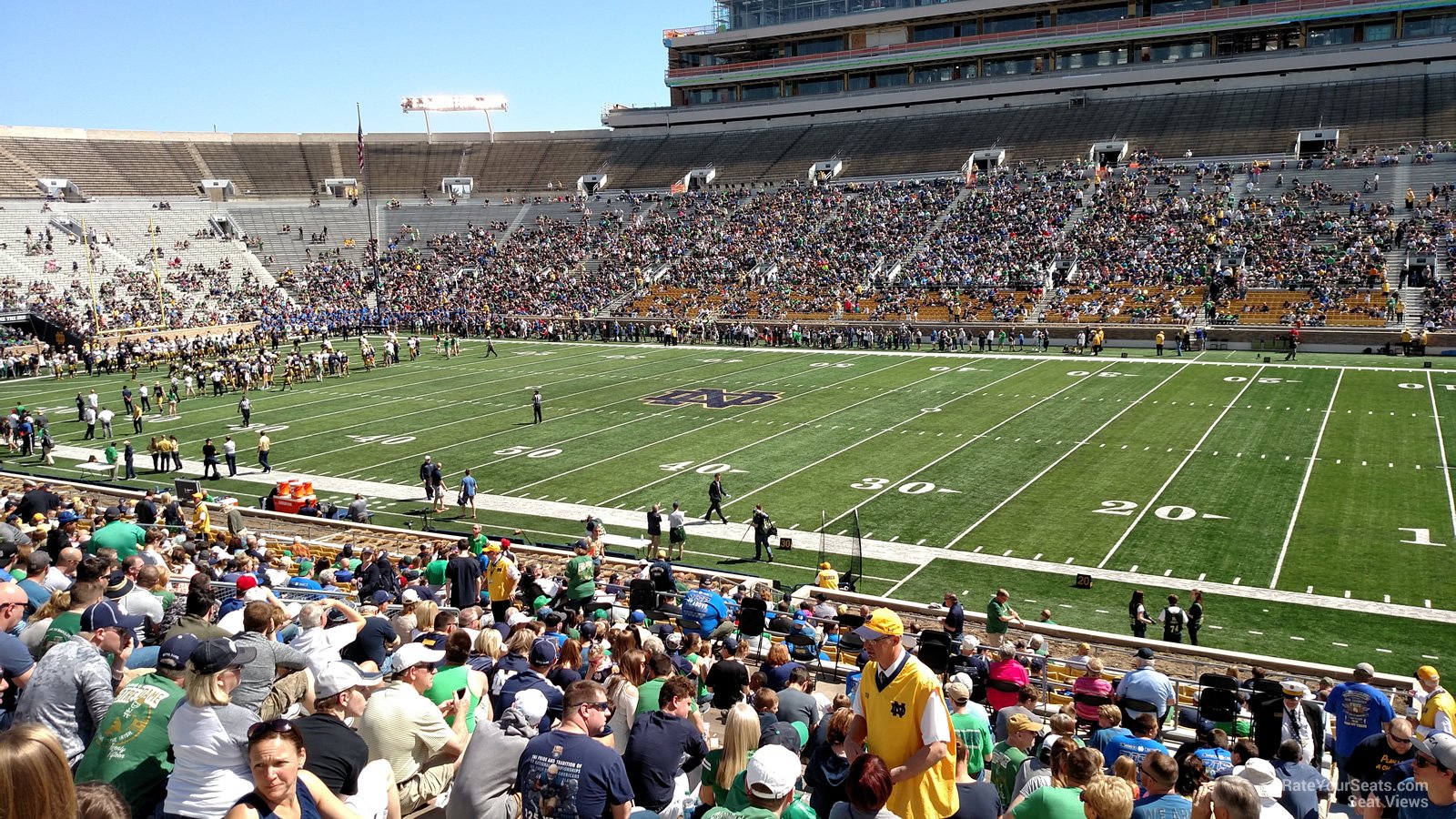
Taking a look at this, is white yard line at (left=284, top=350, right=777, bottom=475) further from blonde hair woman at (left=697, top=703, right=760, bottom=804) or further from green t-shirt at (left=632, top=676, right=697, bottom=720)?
blonde hair woman at (left=697, top=703, right=760, bottom=804)

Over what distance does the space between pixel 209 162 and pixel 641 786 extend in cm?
8999

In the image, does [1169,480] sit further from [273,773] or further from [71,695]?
[273,773]

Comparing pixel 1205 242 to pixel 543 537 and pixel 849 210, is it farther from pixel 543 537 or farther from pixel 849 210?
pixel 543 537

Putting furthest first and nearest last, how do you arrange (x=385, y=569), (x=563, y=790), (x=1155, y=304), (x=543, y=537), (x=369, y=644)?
(x=1155, y=304) → (x=543, y=537) → (x=385, y=569) → (x=369, y=644) → (x=563, y=790)

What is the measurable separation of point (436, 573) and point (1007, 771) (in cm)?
930

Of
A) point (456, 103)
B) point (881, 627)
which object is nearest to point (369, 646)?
point (881, 627)

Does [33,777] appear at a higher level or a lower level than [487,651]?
higher

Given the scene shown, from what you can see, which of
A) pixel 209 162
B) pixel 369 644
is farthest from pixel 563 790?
pixel 209 162

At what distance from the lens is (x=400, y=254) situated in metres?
74.8

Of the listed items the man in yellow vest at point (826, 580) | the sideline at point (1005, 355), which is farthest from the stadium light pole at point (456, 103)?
the man in yellow vest at point (826, 580)

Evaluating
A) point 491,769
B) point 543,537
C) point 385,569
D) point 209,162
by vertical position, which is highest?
point 209,162

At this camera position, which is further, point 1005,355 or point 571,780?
point 1005,355

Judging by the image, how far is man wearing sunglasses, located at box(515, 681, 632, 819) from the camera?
4984 millimetres

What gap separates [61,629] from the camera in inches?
253
